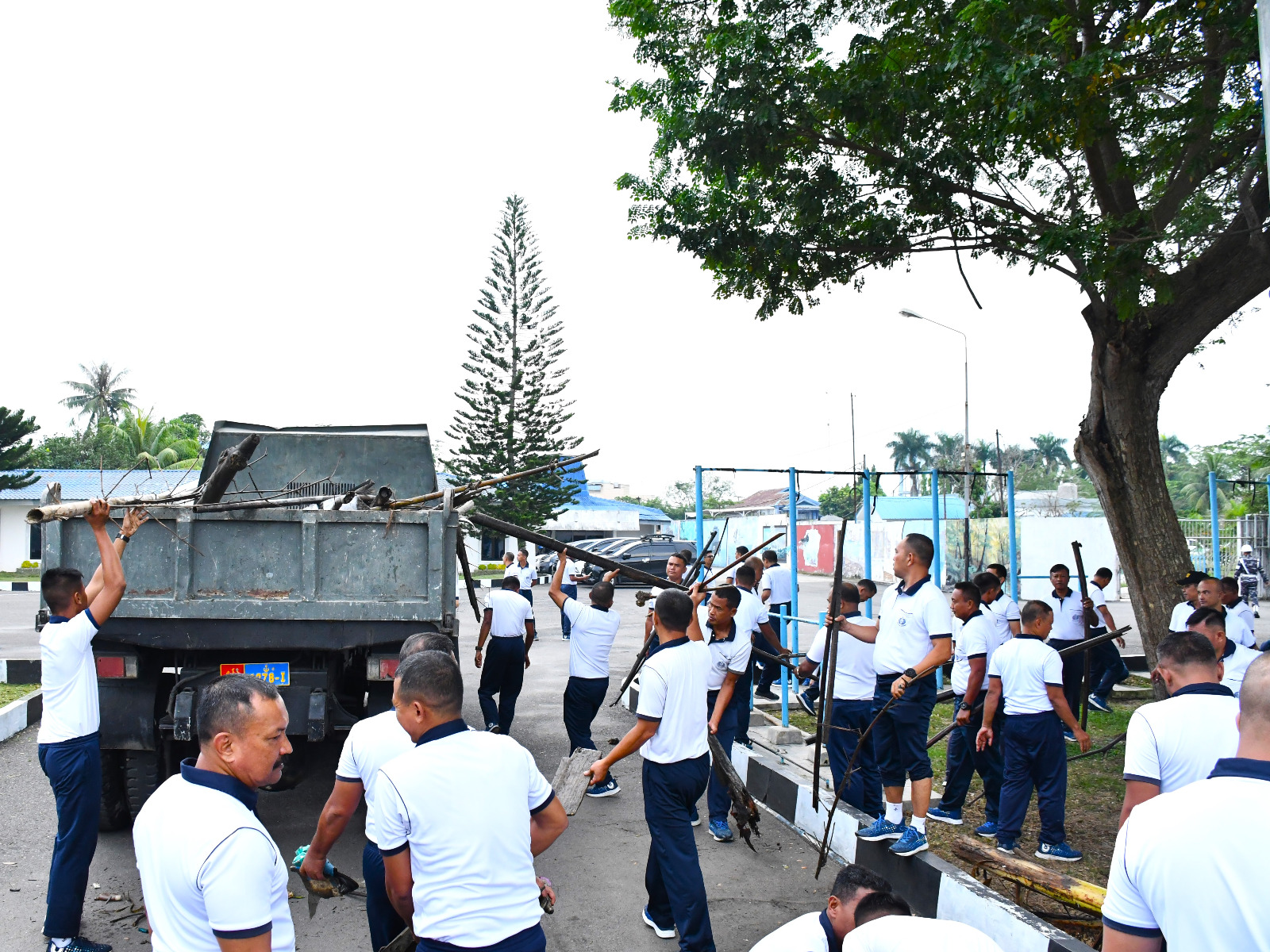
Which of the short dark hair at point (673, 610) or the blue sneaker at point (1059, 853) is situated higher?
the short dark hair at point (673, 610)

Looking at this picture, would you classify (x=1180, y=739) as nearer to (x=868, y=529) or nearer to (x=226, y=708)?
(x=226, y=708)

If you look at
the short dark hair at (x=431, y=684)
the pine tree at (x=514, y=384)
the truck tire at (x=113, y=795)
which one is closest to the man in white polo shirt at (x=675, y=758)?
the short dark hair at (x=431, y=684)

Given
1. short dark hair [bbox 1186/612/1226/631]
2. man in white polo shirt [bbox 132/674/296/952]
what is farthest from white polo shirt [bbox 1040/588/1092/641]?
man in white polo shirt [bbox 132/674/296/952]

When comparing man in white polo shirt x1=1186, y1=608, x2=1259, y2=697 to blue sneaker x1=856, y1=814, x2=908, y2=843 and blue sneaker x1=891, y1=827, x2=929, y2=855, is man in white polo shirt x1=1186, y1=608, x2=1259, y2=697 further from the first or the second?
blue sneaker x1=856, y1=814, x2=908, y2=843

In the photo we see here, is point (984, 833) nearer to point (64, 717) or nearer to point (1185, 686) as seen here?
point (1185, 686)

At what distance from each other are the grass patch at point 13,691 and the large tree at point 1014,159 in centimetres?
750

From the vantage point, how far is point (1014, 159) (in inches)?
309

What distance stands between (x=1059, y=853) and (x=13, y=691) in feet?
31.3

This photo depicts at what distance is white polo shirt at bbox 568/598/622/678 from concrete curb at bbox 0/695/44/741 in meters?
4.59

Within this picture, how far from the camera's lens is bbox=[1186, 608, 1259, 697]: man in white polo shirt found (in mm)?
4443

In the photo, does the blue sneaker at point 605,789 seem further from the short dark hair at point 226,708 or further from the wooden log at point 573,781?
the short dark hair at point 226,708

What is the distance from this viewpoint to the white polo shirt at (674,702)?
13.1 feet

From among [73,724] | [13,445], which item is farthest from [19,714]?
[13,445]

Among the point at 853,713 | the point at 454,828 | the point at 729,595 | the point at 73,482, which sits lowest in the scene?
the point at 853,713
